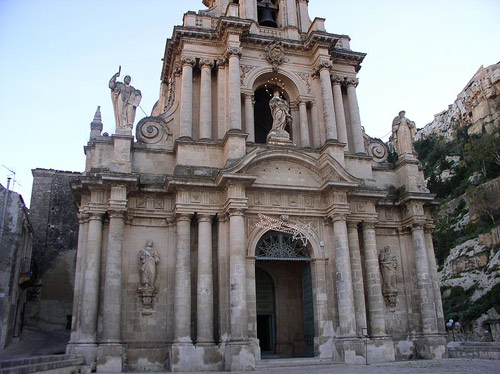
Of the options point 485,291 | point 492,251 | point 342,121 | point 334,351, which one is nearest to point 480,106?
point 492,251

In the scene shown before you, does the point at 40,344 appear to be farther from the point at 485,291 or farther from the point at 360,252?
the point at 485,291

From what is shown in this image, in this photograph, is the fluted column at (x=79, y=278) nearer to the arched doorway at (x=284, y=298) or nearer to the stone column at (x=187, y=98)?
the stone column at (x=187, y=98)

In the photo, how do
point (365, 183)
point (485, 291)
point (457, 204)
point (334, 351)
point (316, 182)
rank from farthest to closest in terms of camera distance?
point (457, 204)
point (485, 291)
point (365, 183)
point (316, 182)
point (334, 351)

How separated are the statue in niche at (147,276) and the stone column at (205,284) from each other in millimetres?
1671

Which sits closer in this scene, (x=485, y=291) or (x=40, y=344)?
(x=40, y=344)

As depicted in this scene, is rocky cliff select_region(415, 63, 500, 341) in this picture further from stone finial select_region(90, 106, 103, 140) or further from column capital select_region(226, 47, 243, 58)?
stone finial select_region(90, 106, 103, 140)

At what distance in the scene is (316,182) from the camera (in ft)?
63.6

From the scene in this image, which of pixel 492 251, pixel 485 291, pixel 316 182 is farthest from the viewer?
pixel 492 251

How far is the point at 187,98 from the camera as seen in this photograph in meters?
20.1

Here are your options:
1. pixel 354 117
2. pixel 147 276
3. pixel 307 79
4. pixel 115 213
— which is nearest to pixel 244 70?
pixel 307 79

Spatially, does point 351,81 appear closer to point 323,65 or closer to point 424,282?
point 323,65

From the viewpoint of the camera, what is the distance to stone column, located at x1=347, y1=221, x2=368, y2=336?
1833 centimetres

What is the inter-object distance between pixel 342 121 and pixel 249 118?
13.7ft

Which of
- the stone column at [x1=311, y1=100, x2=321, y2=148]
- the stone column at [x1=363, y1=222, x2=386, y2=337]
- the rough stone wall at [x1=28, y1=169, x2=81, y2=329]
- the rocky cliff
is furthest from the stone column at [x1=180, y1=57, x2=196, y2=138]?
the rocky cliff
